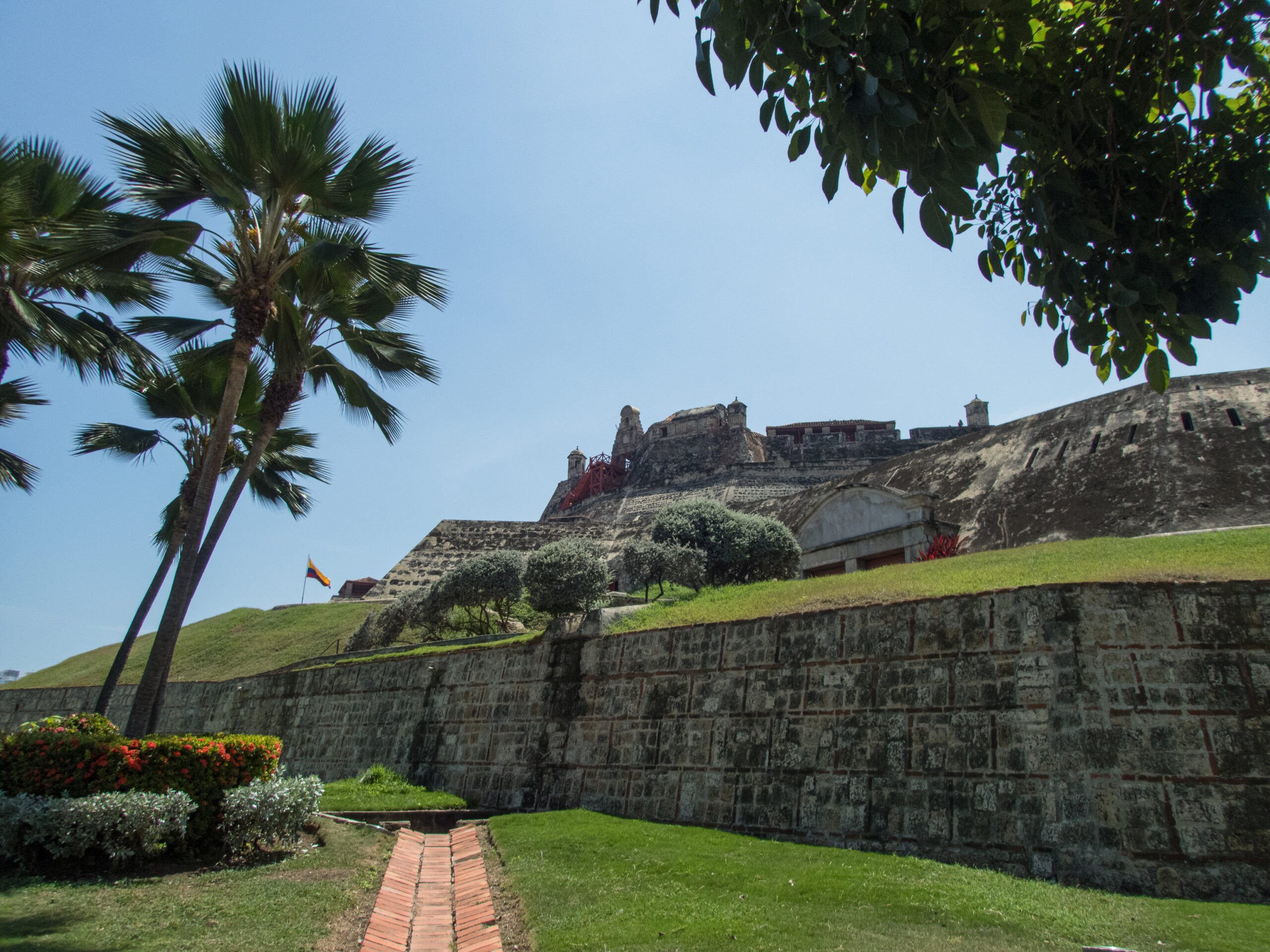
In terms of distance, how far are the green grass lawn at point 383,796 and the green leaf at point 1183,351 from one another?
10472mm

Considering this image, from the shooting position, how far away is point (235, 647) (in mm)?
27156

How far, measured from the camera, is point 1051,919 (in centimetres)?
523

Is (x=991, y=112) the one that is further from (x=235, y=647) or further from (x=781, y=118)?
(x=235, y=647)

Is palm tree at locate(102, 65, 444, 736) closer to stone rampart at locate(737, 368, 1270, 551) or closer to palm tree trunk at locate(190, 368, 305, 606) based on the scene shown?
palm tree trunk at locate(190, 368, 305, 606)

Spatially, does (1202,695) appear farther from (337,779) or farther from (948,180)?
(337,779)

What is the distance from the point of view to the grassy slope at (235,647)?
2489 centimetres

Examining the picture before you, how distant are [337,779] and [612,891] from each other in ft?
33.9

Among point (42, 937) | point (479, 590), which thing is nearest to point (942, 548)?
point (479, 590)

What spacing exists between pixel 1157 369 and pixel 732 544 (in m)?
13.2

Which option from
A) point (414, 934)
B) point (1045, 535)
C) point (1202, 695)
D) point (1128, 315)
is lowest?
point (414, 934)

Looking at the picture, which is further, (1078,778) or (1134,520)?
(1134,520)

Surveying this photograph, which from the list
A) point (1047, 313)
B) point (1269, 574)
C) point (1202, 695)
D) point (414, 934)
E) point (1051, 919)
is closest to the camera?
point (1047, 313)

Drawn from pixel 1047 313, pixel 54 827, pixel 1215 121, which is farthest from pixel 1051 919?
pixel 54 827

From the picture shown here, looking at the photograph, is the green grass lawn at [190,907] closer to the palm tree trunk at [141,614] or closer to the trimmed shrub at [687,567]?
the palm tree trunk at [141,614]
